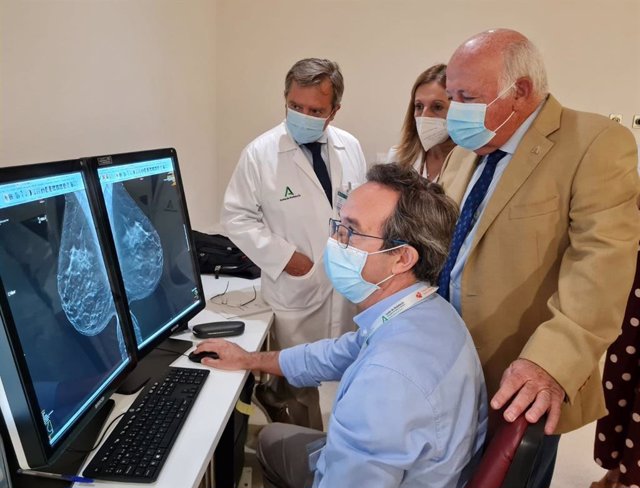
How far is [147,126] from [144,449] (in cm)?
157

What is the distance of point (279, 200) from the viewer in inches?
71.7

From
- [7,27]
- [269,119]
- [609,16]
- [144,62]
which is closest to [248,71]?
[269,119]

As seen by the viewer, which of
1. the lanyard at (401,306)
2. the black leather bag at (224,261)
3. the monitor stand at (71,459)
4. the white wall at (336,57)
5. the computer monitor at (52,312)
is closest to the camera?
the computer monitor at (52,312)

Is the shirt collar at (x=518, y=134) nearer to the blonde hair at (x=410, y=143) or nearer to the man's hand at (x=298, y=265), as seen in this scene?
the blonde hair at (x=410, y=143)

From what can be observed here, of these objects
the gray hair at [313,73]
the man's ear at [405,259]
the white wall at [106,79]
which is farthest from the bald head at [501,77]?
the white wall at [106,79]

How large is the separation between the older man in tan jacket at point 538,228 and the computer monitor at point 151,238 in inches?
31.2

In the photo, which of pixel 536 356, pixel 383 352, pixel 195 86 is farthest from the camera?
pixel 195 86

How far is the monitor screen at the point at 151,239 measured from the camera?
46.1 inches

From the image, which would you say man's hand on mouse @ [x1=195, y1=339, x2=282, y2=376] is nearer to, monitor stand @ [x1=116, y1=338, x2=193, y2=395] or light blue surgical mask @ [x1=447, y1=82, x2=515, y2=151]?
monitor stand @ [x1=116, y1=338, x2=193, y2=395]

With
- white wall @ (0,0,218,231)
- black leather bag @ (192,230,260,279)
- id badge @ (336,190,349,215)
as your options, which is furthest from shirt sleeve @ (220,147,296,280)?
white wall @ (0,0,218,231)

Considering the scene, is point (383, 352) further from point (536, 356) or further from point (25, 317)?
point (25, 317)

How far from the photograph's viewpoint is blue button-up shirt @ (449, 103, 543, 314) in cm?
129

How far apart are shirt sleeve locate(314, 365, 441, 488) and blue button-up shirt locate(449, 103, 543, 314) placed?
1.82ft

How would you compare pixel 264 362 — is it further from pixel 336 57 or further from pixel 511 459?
pixel 336 57
